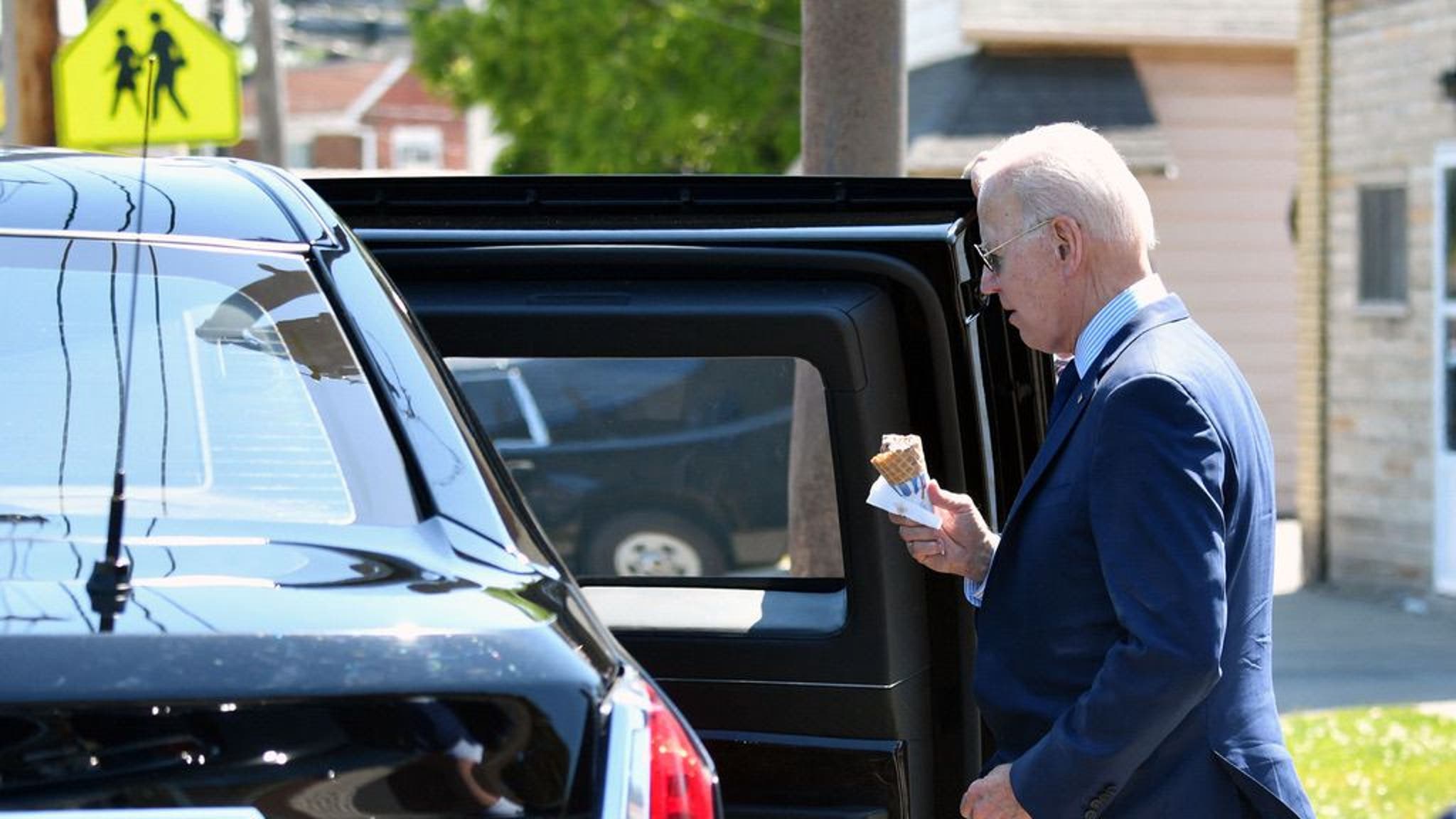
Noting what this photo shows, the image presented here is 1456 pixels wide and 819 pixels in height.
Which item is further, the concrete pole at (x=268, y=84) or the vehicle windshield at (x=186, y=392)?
the concrete pole at (x=268, y=84)

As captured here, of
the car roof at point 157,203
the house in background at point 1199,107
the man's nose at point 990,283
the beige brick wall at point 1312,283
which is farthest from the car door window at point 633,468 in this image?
the house in background at point 1199,107

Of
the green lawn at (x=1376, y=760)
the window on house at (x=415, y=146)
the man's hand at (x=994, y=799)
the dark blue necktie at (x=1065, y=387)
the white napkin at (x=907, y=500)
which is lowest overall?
the window on house at (x=415, y=146)

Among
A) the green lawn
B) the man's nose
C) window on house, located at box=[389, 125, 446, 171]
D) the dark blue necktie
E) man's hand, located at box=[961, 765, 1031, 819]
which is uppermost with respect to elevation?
the man's nose

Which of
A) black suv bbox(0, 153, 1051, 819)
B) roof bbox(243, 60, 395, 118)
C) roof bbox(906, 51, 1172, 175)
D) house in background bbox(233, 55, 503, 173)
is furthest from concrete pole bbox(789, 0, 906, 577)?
roof bbox(243, 60, 395, 118)

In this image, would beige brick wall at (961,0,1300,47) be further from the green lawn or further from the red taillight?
the red taillight

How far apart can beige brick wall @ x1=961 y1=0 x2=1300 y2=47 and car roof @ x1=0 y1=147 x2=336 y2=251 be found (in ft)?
52.9

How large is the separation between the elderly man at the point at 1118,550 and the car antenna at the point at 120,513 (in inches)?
48.5

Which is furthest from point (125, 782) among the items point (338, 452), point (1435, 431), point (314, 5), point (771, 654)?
point (314, 5)

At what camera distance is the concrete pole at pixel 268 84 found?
1898 centimetres

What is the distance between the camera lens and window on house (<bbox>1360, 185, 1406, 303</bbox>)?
13.7m

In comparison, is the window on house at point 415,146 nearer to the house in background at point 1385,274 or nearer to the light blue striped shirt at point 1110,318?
the house in background at point 1385,274

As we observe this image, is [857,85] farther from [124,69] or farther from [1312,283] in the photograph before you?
[1312,283]

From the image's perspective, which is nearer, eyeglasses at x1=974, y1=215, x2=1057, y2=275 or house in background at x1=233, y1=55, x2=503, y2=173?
eyeglasses at x1=974, y1=215, x2=1057, y2=275

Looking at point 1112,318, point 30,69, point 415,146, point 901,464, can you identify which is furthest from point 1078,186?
point 415,146
